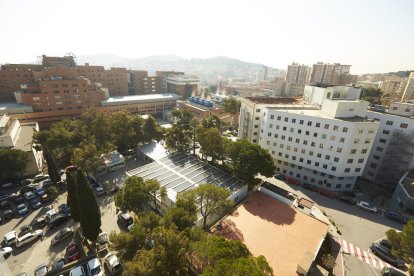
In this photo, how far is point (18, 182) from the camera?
43.8 metres

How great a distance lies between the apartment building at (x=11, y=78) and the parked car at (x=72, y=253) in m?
80.6

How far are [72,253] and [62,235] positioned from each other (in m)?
4.28

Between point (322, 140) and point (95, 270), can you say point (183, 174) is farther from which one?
point (322, 140)

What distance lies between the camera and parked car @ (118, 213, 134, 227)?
33.5 m

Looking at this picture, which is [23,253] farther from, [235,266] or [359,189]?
[359,189]

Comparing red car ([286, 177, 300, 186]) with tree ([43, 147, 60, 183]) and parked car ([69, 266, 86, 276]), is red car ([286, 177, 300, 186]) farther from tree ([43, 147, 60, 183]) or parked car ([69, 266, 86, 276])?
tree ([43, 147, 60, 183])

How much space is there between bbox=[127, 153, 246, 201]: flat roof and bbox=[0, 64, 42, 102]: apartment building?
73.6 m


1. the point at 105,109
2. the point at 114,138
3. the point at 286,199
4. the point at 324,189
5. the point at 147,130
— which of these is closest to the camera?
the point at 286,199

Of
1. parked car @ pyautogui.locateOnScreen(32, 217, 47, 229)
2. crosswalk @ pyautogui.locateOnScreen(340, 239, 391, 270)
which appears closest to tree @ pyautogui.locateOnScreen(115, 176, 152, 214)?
parked car @ pyautogui.locateOnScreen(32, 217, 47, 229)

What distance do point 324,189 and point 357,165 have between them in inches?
336

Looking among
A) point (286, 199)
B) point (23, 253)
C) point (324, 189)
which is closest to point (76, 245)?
point (23, 253)

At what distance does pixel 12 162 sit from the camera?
134 ft

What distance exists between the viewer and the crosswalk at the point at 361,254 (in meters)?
29.2

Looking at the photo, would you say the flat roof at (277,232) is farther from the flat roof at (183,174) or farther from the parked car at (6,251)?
the parked car at (6,251)
